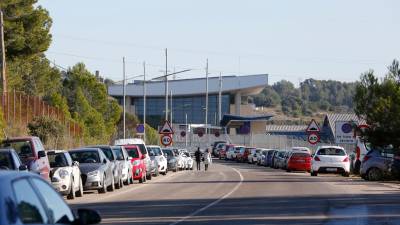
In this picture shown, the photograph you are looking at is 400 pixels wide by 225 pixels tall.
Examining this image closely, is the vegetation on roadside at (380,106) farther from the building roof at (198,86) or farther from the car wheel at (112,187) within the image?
the building roof at (198,86)

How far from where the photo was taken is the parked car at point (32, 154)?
85.6 feet

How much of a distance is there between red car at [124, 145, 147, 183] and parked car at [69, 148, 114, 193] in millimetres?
6810

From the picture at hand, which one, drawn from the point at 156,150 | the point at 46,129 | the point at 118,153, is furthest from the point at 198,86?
the point at 118,153

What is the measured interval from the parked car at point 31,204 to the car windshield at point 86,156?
2423 cm

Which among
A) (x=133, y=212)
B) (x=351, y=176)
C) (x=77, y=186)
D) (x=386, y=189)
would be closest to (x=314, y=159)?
(x=351, y=176)

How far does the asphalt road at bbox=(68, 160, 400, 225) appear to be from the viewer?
794 inches

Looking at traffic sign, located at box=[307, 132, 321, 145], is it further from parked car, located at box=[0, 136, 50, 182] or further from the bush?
parked car, located at box=[0, 136, 50, 182]

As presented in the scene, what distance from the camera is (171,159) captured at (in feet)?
194

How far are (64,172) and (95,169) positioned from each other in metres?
3.87

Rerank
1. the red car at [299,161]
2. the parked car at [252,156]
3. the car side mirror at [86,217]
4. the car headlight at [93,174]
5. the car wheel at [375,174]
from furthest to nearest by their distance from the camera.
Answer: the parked car at [252,156], the red car at [299,161], the car wheel at [375,174], the car headlight at [93,174], the car side mirror at [86,217]

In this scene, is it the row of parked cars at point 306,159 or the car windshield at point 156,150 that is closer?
the row of parked cars at point 306,159

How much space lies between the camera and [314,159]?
48500 millimetres

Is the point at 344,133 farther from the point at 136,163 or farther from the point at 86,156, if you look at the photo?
the point at 86,156

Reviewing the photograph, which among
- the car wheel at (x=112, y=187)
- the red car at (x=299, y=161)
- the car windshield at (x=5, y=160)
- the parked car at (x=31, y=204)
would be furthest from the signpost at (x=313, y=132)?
the parked car at (x=31, y=204)
